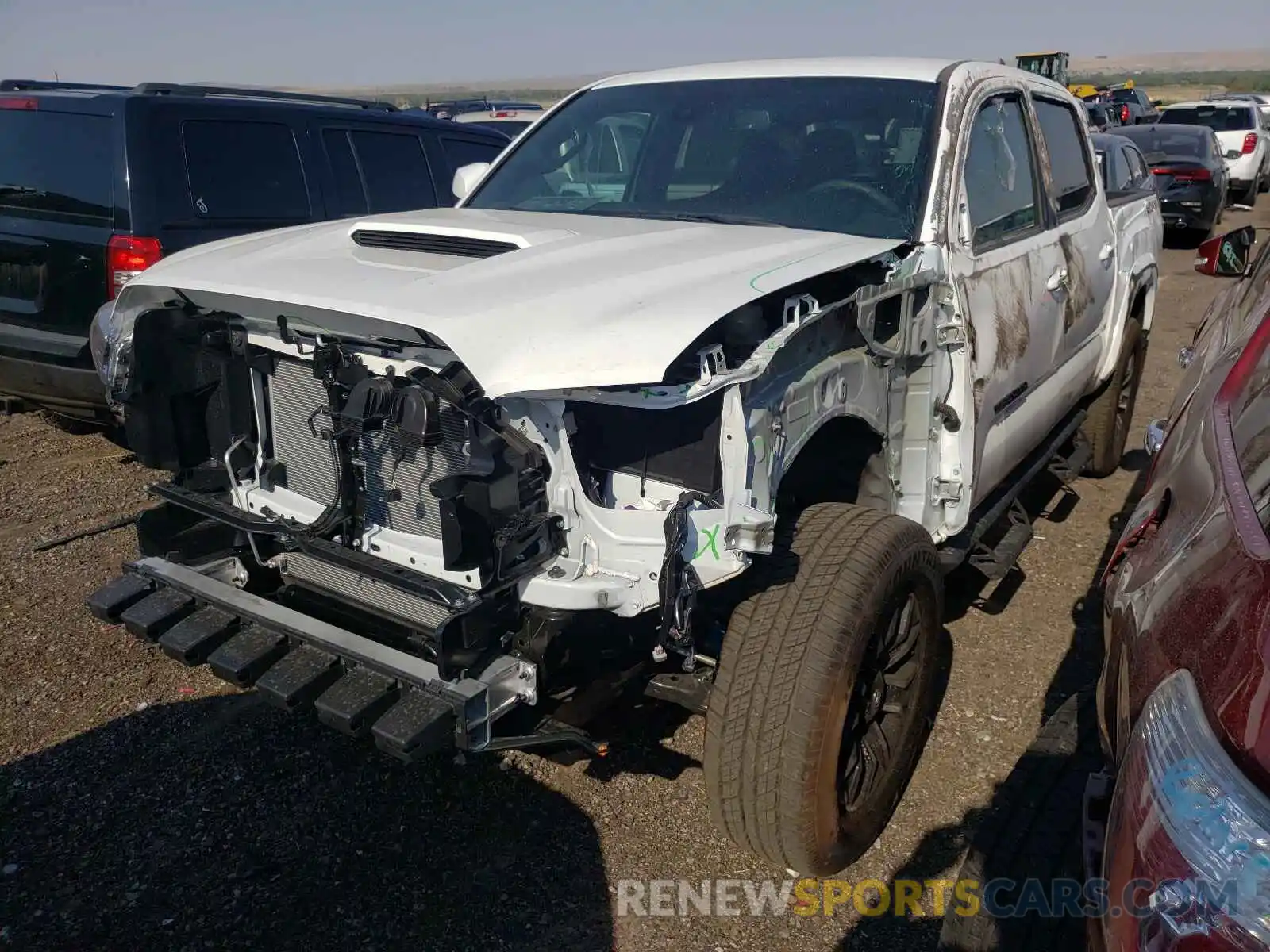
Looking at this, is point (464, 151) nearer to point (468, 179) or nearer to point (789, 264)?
point (468, 179)

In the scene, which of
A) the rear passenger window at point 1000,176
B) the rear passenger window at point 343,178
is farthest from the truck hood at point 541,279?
the rear passenger window at point 343,178

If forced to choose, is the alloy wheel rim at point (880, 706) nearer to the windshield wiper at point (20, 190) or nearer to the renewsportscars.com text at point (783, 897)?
the renewsportscars.com text at point (783, 897)

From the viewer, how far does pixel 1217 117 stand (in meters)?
19.8

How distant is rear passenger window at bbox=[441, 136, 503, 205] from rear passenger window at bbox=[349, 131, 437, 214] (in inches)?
10.9

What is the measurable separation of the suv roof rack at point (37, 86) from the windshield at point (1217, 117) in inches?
769

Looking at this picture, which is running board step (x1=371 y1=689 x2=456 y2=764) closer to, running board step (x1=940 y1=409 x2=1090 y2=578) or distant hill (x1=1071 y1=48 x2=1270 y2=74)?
running board step (x1=940 y1=409 x2=1090 y2=578)

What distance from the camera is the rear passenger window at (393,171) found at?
6688 mm

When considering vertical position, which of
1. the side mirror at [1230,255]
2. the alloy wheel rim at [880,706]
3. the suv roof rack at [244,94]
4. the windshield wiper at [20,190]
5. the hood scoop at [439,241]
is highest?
the suv roof rack at [244,94]

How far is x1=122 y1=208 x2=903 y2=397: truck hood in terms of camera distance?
2061 mm

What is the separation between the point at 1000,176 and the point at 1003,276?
0.49 metres

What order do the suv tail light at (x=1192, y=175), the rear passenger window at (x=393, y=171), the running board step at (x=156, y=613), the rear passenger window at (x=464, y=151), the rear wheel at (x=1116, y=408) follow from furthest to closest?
the suv tail light at (x=1192, y=175) < the rear passenger window at (x=464, y=151) < the rear passenger window at (x=393, y=171) < the rear wheel at (x=1116, y=408) < the running board step at (x=156, y=613)

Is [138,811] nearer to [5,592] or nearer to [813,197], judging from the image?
[5,592]

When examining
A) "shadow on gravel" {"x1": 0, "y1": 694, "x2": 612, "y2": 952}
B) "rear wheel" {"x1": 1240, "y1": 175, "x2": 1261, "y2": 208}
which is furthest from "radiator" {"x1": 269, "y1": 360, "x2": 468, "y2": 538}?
"rear wheel" {"x1": 1240, "y1": 175, "x2": 1261, "y2": 208}

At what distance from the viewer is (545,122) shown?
416 centimetres
